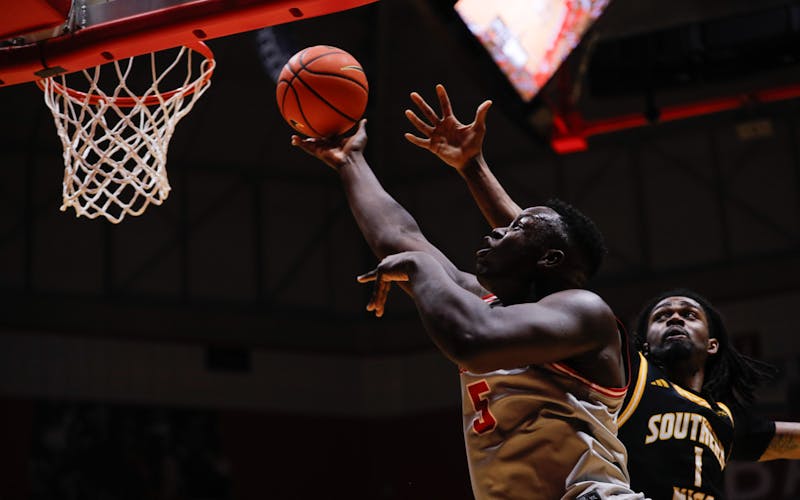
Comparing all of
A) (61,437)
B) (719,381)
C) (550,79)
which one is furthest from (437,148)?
(61,437)

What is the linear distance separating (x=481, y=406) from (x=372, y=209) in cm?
99

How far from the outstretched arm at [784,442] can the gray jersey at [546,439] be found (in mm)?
1637

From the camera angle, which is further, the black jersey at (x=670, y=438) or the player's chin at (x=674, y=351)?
the player's chin at (x=674, y=351)

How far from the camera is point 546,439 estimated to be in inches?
112

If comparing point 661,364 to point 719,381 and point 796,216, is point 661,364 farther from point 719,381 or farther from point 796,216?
point 796,216

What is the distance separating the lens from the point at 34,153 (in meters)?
12.3

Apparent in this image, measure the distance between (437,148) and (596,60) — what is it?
4488mm

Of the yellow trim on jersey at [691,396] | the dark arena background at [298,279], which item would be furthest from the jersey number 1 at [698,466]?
the dark arena background at [298,279]

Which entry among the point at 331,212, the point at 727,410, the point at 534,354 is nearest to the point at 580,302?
the point at 534,354

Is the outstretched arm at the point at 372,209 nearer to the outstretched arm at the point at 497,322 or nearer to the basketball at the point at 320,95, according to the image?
the basketball at the point at 320,95

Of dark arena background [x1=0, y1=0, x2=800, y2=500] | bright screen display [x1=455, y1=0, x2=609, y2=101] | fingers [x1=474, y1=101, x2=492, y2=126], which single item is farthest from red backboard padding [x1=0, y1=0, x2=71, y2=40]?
dark arena background [x1=0, y1=0, x2=800, y2=500]

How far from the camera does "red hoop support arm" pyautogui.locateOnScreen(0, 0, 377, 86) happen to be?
382cm

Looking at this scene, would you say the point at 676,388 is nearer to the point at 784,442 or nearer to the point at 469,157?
the point at 784,442

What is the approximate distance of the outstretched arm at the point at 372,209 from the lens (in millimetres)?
3625
